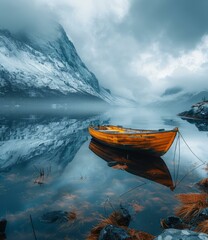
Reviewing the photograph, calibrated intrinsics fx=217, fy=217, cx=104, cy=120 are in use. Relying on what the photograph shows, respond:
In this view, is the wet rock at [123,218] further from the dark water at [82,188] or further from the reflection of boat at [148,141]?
the reflection of boat at [148,141]

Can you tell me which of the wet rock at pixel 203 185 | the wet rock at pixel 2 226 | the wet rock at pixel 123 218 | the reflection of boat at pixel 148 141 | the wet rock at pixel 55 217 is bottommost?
the wet rock at pixel 2 226

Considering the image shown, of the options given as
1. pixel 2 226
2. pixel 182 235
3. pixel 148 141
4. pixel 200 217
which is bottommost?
pixel 2 226

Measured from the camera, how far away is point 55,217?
10.4m

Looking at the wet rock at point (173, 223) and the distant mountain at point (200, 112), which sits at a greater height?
the distant mountain at point (200, 112)

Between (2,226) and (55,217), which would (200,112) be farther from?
(2,226)

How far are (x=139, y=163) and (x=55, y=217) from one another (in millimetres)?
11482

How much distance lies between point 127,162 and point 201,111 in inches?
2691

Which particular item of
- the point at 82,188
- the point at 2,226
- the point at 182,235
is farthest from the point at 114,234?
the point at 82,188

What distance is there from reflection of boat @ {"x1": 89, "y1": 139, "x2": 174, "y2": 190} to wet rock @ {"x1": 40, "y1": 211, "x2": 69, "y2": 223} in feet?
24.8

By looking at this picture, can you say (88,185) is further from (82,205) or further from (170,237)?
(170,237)

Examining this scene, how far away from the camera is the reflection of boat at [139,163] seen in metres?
16.9

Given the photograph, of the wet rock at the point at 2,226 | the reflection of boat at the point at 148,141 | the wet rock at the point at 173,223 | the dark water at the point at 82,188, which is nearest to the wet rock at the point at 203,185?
the dark water at the point at 82,188

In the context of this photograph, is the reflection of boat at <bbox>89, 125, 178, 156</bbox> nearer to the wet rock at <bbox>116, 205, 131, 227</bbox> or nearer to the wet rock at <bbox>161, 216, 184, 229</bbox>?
the wet rock at <bbox>161, 216, 184, 229</bbox>

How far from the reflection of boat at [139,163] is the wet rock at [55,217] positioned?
7556 millimetres
